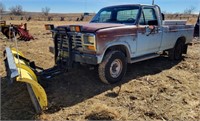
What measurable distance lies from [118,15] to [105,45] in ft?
6.16

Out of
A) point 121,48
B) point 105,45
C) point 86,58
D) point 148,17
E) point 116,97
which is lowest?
point 116,97

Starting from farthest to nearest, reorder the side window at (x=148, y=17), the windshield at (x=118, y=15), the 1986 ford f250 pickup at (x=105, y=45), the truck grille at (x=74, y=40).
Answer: the side window at (x=148, y=17) → the windshield at (x=118, y=15) → the truck grille at (x=74, y=40) → the 1986 ford f250 pickup at (x=105, y=45)

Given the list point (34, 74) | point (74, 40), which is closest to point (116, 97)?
point (74, 40)

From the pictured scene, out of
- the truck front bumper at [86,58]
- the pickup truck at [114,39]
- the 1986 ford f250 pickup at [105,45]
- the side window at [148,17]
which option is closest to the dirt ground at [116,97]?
the 1986 ford f250 pickup at [105,45]

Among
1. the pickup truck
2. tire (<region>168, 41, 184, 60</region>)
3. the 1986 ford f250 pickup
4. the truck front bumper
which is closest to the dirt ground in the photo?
the 1986 ford f250 pickup

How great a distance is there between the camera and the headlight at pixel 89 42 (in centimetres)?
512

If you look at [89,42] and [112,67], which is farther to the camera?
[112,67]

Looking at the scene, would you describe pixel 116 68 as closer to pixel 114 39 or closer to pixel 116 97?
pixel 114 39

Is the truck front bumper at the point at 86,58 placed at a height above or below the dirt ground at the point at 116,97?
above

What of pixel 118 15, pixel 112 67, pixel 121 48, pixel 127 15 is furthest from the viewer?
pixel 118 15

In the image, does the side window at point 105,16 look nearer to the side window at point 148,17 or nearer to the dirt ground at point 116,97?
the side window at point 148,17

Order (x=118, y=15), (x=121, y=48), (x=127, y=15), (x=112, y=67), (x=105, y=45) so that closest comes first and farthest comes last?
(x=105, y=45) < (x=112, y=67) < (x=121, y=48) < (x=127, y=15) < (x=118, y=15)

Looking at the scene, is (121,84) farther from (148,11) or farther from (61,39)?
(148,11)

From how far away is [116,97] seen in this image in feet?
16.7
